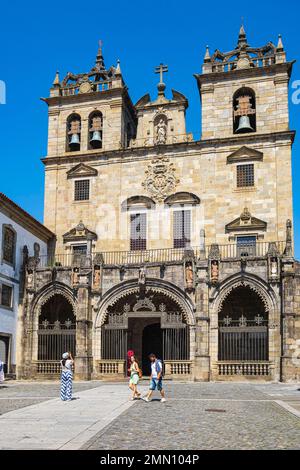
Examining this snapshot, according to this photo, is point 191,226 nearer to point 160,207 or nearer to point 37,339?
point 160,207

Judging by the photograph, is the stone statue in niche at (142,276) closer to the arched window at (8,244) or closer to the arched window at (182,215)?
the arched window at (182,215)

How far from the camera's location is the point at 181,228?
3481 cm

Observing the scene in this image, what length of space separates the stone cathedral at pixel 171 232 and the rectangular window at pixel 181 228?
7 cm

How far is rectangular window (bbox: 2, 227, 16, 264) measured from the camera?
104 feet

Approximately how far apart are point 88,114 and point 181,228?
422 inches

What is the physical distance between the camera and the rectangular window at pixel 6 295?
3127cm

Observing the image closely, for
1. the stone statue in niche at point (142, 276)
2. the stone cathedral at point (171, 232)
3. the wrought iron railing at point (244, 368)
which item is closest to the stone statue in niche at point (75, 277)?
the stone cathedral at point (171, 232)

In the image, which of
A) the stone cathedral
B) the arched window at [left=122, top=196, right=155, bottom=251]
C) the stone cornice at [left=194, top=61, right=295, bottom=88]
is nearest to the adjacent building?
the stone cathedral

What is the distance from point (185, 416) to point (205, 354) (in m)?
15.7

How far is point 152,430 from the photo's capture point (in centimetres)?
1131

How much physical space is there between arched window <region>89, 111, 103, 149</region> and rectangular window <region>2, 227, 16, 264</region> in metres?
9.20

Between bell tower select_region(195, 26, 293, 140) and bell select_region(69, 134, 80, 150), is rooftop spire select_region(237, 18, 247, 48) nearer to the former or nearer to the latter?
bell tower select_region(195, 26, 293, 140)

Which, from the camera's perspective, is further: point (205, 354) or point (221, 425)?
point (205, 354)
